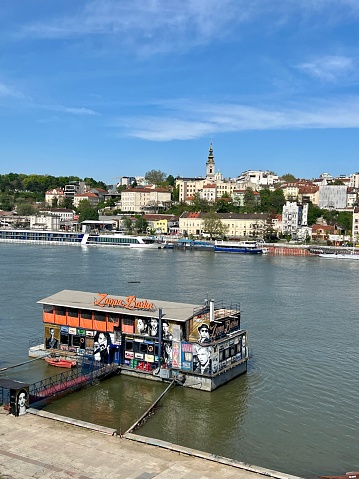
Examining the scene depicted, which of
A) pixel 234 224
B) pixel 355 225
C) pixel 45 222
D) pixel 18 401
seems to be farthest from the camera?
pixel 45 222

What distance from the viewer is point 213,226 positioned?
9162 centimetres

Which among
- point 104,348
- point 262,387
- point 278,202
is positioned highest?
point 278,202

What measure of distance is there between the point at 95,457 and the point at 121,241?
73618 mm

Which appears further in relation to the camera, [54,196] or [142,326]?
[54,196]

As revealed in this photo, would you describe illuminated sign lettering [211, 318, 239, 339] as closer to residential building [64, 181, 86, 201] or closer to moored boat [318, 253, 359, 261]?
moored boat [318, 253, 359, 261]

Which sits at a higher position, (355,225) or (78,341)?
(355,225)

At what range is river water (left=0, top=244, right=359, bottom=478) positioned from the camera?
44.7 ft

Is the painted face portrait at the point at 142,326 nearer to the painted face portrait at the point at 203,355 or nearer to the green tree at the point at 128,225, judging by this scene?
the painted face portrait at the point at 203,355

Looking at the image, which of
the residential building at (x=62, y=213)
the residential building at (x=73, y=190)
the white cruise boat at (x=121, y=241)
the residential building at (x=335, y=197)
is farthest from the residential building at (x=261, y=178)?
the white cruise boat at (x=121, y=241)

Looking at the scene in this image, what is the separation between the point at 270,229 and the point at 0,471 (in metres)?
84.2

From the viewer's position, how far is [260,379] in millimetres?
18484

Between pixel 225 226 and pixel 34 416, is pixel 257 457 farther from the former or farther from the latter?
pixel 225 226

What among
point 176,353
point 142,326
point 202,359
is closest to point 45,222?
point 142,326

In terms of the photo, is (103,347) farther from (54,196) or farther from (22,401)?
(54,196)
